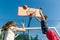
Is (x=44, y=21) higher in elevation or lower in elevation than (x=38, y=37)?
higher

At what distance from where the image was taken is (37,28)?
4664 millimetres

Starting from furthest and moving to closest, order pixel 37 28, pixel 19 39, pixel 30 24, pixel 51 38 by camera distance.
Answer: pixel 30 24
pixel 37 28
pixel 19 39
pixel 51 38

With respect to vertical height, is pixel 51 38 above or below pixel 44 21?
below

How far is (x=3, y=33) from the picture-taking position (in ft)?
12.2

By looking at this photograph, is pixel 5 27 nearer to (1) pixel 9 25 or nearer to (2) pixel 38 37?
(1) pixel 9 25

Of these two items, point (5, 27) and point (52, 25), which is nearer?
point (5, 27)

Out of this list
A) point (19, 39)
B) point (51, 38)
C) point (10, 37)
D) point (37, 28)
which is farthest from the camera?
point (37, 28)

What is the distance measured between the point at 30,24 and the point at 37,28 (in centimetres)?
48

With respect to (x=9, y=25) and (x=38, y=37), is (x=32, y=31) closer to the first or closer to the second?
(x=38, y=37)

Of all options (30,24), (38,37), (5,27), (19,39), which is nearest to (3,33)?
(5,27)

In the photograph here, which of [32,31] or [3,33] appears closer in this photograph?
[3,33]

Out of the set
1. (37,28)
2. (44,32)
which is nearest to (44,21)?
(44,32)

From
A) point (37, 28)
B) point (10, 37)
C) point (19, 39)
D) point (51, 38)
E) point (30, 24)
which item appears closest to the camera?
point (10, 37)

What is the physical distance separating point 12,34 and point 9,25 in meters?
0.14
